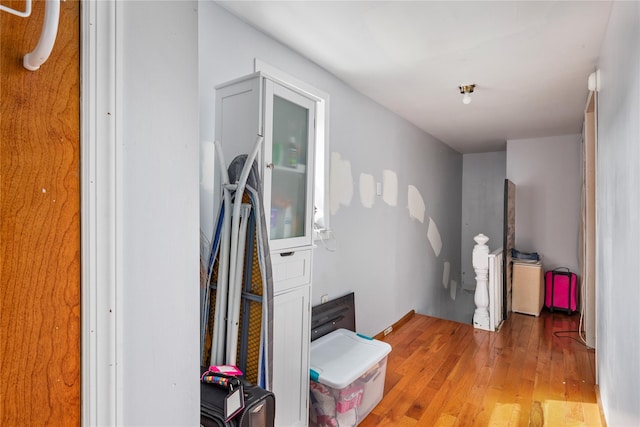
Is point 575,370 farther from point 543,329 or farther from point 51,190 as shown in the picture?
point 51,190

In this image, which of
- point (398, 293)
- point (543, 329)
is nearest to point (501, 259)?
point (543, 329)

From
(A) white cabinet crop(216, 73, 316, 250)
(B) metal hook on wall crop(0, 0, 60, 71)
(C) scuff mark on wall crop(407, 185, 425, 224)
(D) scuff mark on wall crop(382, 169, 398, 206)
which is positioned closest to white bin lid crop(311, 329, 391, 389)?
(A) white cabinet crop(216, 73, 316, 250)

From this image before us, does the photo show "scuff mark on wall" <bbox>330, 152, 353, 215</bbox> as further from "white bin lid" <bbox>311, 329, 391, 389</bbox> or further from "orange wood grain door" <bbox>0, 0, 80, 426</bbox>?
"orange wood grain door" <bbox>0, 0, 80, 426</bbox>

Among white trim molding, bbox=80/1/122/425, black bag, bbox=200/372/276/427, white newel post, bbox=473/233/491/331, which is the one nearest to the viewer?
white trim molding, bbox=80/1/122/425

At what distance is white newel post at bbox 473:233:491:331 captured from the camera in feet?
12.1

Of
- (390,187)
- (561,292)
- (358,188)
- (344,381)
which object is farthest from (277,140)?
(561,292)

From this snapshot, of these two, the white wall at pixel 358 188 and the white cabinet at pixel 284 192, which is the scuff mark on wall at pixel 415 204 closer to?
the white wall at pixel 358 188

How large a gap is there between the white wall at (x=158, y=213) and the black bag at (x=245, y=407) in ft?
1.59

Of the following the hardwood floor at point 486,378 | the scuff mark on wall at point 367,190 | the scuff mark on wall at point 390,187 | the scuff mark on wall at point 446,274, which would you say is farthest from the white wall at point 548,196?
the scuff mark on wall at point 367,190

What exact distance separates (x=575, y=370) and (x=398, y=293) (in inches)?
62.8

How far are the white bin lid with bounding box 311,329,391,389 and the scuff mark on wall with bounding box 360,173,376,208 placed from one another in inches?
47.3

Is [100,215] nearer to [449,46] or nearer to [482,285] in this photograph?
[449,46]

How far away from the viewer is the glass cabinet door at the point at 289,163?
168cm

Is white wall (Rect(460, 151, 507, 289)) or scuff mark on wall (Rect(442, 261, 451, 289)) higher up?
white wall (Rect(460, 151, 507, 289))
